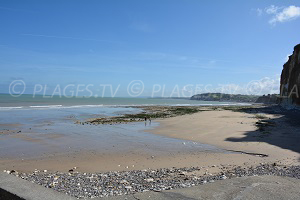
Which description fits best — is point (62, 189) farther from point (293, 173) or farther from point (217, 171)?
point (293, 173)

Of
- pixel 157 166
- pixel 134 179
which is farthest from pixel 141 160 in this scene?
pixel 134 179

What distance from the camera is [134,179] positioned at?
6.63 meters

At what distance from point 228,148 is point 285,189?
6.58 m

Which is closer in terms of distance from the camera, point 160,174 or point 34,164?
point 160,174

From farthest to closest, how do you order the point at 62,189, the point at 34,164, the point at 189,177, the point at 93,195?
the point at 34,164 < the point at 189,177 < the point at 62,189 < the point at 93,195

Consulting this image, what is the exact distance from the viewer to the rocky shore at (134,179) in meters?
5.65

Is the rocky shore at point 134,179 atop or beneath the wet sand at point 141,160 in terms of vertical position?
atop

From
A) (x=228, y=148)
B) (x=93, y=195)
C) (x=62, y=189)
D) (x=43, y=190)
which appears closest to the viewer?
(x=43, y=190)

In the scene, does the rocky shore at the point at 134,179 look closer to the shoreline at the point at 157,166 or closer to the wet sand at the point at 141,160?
the shoreline at the point at 157,166

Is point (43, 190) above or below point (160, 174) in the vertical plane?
above

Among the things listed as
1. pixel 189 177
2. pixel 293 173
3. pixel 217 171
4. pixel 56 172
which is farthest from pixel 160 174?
pixel 293 173

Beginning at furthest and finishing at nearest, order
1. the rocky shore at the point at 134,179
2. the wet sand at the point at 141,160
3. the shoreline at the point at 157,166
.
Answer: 1. the wet sand at the point at 141,160
2. the shoreline at the point at 157,166
3. the rocky shore at the point at 134,179

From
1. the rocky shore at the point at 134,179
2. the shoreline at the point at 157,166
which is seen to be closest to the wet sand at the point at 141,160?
the shoreline at the point at 157,166

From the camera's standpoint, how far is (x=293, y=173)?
704 centimetres
